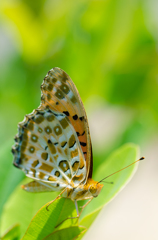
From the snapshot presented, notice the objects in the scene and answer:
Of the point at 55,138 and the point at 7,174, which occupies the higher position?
the point at 55,138

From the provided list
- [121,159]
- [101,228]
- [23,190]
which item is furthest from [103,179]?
[101,228]

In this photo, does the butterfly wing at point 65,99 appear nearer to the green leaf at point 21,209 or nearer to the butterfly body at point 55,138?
the butterfly body at point 55,138

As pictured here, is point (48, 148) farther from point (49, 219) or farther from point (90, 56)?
point (90, 56)

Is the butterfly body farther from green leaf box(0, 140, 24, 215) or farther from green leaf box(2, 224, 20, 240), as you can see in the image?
green leaf box(2, 224, 20, 240)

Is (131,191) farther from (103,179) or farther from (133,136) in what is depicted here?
(103,179)

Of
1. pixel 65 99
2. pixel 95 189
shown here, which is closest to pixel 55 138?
pixel 65 99
